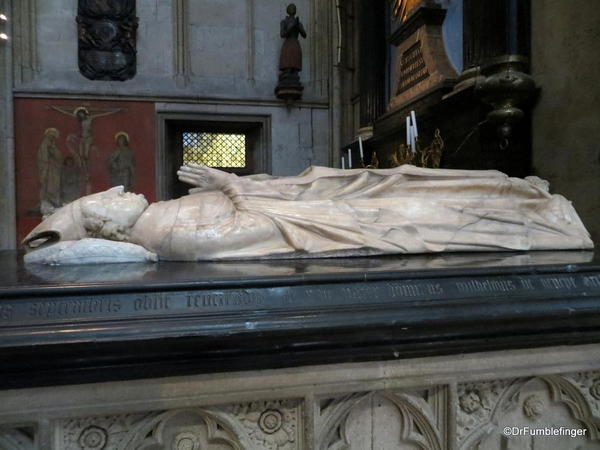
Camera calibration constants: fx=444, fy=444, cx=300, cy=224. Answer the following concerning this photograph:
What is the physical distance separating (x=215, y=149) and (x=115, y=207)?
639cm

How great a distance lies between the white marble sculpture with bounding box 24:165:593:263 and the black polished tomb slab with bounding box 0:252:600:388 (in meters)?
0.28

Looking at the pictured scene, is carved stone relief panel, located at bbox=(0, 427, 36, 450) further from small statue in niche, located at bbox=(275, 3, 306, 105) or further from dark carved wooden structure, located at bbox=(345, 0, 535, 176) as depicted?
small statue in niche, located at bbox=(275, 3, 306, 105)

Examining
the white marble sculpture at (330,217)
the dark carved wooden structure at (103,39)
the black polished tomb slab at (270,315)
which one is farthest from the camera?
the dark carved wooden structure at (103,39)

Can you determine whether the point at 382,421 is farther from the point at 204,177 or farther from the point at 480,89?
the point at 480,89

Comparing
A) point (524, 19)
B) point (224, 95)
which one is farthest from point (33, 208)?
point (524, 19)

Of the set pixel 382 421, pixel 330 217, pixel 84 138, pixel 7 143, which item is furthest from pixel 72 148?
pixel 382 421

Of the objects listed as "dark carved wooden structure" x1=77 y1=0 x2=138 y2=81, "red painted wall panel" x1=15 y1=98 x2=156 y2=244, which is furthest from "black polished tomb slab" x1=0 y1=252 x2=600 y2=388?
"dark carved wooden structure" x1=77 y1=0 x2=138 y2=81

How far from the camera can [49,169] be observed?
22.9 feet

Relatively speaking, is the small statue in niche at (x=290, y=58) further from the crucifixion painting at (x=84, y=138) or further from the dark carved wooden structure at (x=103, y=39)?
the crucifixion painting at (x=84, y=138)

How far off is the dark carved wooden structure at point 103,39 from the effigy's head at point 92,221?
19.6 feet

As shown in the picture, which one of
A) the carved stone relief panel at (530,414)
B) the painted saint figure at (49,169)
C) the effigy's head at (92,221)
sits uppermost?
the painted saint figure at (49,169)

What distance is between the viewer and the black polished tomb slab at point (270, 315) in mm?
1209

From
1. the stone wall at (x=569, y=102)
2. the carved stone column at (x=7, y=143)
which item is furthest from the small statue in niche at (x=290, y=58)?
the stone wall at (x=569, y=102)

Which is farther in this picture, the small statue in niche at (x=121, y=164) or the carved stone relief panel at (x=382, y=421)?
the small statue in niche at (x=121, y=164)
